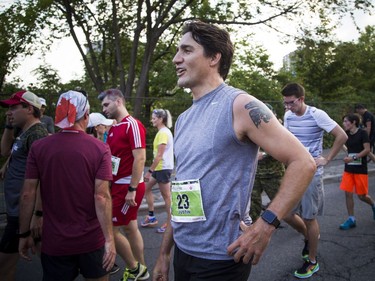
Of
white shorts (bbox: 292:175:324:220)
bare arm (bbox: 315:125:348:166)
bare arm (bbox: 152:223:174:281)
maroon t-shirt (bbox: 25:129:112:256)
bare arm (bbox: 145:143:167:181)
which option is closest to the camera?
bare arm (bbox: 152:223:174:281)

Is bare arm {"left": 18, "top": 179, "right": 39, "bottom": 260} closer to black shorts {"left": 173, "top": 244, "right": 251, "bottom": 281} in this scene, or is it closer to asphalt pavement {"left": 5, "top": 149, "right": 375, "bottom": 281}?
black shorts {"left": 173, "top": 244, "right": 251, "bottom": 281}

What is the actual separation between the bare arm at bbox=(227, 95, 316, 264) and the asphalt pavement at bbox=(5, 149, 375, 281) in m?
2.73

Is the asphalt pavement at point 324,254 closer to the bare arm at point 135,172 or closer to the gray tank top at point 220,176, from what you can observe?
the bare arm at point 135,172

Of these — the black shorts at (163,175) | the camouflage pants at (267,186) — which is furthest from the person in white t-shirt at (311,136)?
the black shorts at (163,175)

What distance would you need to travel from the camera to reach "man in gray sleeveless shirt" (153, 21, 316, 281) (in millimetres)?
1571

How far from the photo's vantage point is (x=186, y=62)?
6.56 feet

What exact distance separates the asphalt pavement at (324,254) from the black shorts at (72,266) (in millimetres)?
1606

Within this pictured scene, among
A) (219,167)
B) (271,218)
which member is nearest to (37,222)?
(219,167)

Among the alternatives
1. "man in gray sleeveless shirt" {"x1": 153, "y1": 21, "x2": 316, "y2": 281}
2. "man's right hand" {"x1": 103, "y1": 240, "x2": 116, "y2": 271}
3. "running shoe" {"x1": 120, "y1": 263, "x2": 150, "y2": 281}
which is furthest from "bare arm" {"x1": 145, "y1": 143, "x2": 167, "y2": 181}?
"man in gray sleeveless shirt" {"x1": 153, "y1": 21, "x2": 316, "y2": 281}

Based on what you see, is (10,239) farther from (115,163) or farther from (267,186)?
(267,186)

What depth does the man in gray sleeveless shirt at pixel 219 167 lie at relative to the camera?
157 centimetres

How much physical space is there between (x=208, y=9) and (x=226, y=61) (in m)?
15.3

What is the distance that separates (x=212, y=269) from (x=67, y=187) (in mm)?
1303

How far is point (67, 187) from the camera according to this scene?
8.32ft
